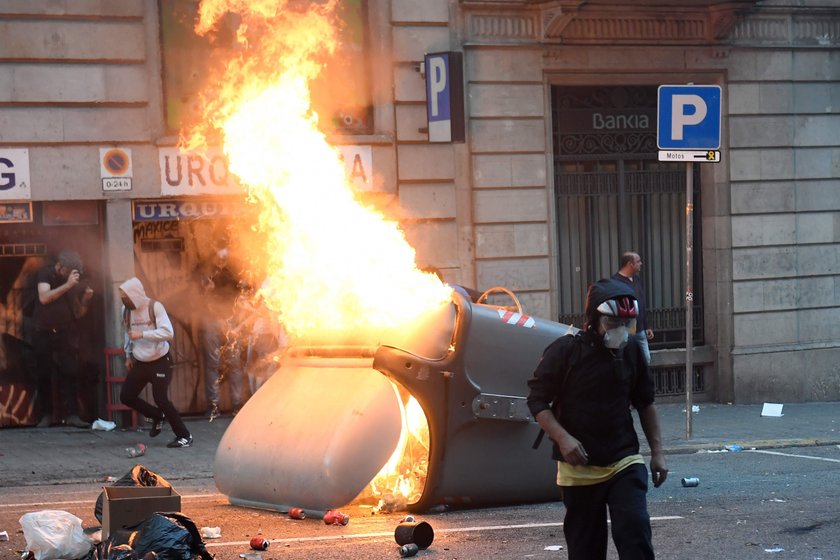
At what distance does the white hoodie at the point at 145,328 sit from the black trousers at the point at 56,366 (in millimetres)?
1350

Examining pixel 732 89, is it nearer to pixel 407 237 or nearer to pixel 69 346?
pixel 407 237

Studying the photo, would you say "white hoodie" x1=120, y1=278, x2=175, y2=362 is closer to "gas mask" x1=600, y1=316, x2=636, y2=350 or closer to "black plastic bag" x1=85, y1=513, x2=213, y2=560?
"black plastic bag" x1=85, y1=513, x2=213, y2=560

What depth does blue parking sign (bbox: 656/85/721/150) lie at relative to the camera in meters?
12.7

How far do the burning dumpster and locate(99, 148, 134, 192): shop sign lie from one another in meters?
5.93

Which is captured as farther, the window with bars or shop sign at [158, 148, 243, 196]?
the window with bars

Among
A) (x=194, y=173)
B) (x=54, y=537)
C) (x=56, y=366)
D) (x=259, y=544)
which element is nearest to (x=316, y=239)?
(x=259, y=544)

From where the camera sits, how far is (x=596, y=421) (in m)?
5.98

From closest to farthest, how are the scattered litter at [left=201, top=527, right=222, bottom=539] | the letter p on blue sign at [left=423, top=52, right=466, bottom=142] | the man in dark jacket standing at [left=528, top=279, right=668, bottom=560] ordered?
the man in dark jacket standing at [left=528, top=279, right=668, bottom=560] < the scattered litter at [left=201, top=527, right=222, bottom=539] < the letter p on blue sign at [left=423, top=52, right=466, bottom=142]

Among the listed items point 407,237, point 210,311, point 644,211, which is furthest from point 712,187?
point 210,311

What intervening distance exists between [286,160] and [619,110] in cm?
788

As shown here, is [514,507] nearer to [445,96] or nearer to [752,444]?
[752,444]

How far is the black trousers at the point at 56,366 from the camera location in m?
14.2

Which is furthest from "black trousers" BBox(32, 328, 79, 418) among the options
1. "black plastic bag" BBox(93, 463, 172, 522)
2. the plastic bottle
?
"black plastic bag" BBox(93, 463, 172, 522)

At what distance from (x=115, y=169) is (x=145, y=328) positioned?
2153 millimetres
